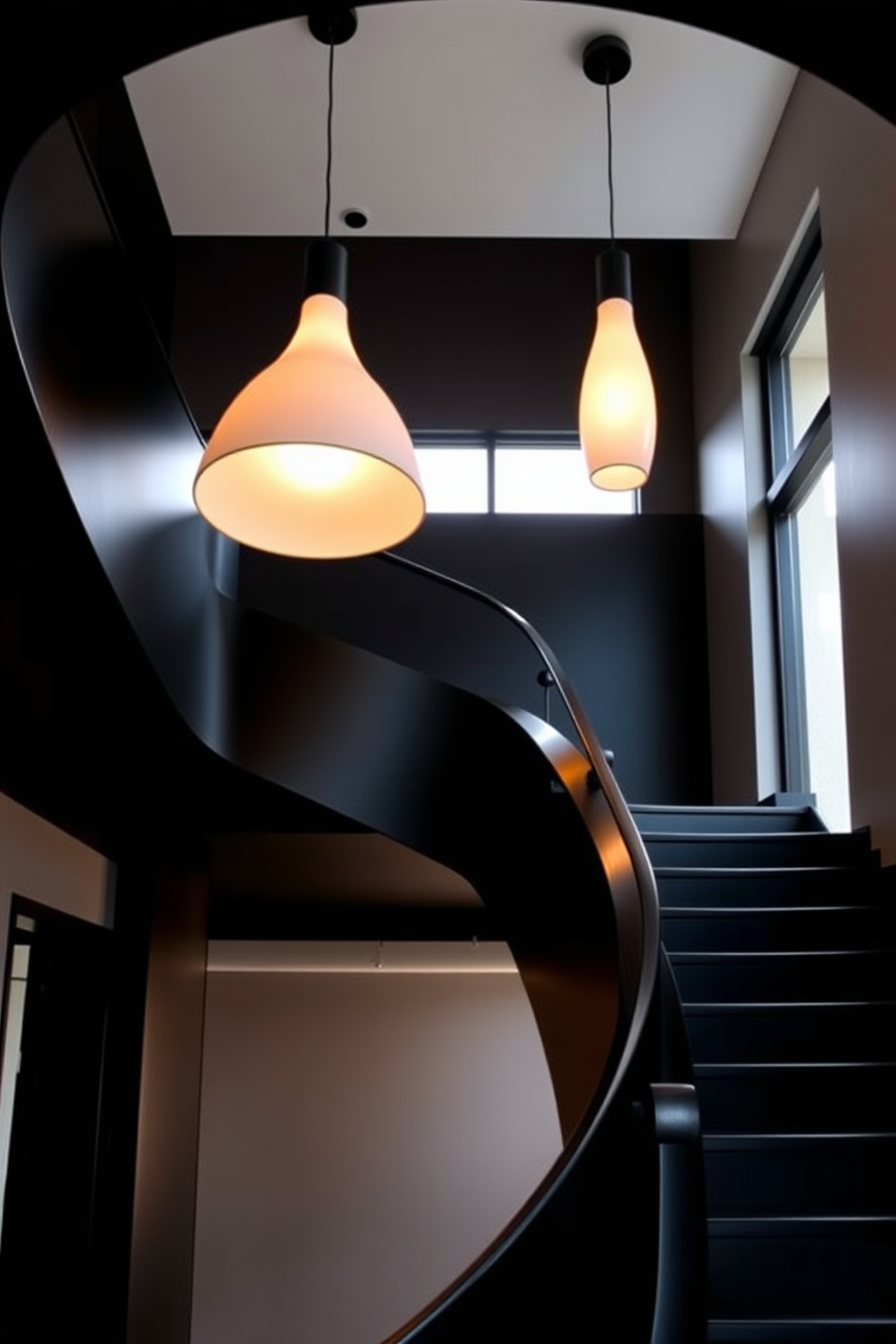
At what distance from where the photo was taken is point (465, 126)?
5805 millimetres

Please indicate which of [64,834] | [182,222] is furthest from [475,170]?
[64,834]

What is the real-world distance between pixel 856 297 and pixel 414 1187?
21.4 feet

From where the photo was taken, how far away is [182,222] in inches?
260

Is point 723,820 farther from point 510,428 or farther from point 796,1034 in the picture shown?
point 510,428

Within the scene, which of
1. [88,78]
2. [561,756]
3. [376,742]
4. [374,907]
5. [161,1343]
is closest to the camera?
[88,78]

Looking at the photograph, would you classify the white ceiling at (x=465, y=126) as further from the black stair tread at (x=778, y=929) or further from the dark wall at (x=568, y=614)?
the black stair tread at (x=778, y=929)

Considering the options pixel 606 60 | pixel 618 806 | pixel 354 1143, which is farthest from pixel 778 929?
pixel 354 1143

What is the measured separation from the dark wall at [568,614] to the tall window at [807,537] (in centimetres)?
120

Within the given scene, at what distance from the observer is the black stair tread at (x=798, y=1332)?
9.92 feet

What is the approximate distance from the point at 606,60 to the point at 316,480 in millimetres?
3226

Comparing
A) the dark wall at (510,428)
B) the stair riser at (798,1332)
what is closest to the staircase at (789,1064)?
the stair riser at (798,1332)

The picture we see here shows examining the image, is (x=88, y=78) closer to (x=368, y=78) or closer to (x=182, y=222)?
(x=368, y=78)

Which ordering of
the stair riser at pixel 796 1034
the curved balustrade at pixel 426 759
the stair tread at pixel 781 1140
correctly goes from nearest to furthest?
the curved balustrade at pixel 426 759 < the stair tread at pixel 781 1140 < the stair riser at pixel 796 1034

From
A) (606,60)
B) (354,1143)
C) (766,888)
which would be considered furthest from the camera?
(354,1143)
